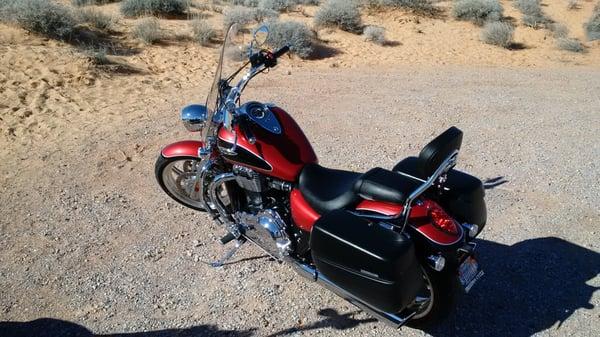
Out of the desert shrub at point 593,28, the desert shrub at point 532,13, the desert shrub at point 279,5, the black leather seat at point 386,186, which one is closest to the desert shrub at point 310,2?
the desert shrub at point 279,5

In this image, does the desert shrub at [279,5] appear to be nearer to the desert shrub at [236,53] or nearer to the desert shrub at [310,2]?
the desert shrub at [310,2]

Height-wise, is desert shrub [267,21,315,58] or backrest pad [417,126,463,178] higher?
backrest pad [417,126,463,178]

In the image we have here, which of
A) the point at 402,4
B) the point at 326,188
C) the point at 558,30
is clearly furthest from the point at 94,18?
the point at 558,30

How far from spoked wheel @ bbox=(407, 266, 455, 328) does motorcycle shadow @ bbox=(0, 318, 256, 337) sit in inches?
41.3

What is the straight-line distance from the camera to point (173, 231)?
14.4 feet

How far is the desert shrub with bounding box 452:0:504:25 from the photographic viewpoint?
12.9m

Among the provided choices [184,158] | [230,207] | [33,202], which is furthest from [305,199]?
[33,202]

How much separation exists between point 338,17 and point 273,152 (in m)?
8.60

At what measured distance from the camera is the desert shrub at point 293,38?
955 centimetres

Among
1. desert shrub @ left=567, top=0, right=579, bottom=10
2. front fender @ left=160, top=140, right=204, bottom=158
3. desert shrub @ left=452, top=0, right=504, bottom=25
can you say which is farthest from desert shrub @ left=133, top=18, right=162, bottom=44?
desert shrub @ left=567, top=0, right=579, bottom=10

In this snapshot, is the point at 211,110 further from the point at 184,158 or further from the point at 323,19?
the point at 323,19

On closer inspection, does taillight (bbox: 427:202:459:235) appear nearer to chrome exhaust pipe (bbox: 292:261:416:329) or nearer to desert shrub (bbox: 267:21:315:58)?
chrome exhaust pipe (bbox: 292:261:416:329)

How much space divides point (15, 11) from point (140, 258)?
6445mm

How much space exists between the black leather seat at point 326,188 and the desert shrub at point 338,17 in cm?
843
